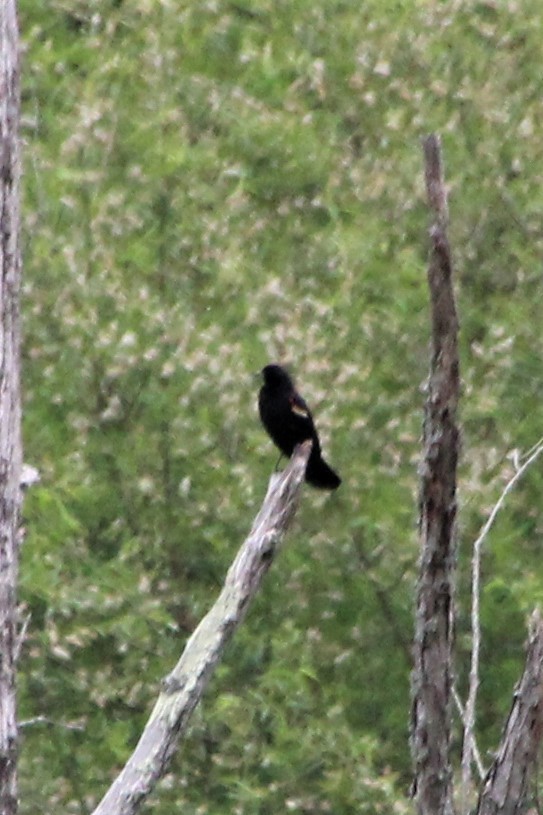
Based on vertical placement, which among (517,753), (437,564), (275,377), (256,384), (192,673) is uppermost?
(437,564)

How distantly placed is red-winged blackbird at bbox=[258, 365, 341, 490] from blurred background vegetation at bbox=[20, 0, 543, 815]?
1.53 metres

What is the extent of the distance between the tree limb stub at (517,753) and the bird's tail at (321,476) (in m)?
3.22

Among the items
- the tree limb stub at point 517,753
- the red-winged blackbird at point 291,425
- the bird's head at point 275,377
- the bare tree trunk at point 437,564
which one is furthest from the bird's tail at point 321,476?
the tree limb stub at point 517,753

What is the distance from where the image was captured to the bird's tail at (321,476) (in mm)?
7285

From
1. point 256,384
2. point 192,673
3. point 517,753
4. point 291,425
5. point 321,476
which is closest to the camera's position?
point 517,753

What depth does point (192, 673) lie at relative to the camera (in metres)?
4.75

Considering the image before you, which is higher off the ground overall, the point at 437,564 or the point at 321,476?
the point at 437,564

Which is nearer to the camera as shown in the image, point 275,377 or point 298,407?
point 298,407

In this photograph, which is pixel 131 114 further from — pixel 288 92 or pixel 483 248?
pixel 483 248

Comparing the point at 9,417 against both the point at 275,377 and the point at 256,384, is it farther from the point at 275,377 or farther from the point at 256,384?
the point at 256,384

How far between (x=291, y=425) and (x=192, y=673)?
9.42 feet

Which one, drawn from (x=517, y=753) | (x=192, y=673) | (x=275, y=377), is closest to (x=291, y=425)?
(x=275, y=377)

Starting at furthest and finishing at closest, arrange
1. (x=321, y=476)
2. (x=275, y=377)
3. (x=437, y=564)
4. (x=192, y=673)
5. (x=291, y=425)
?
(x=275, y=377) → (x=291, y=425) → (x=321, y=476) → (x=192, y=673) → (x=437, y=564)

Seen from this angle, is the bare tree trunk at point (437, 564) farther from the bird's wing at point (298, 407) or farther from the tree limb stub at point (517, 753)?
the bird's wing at point (298, 407)
